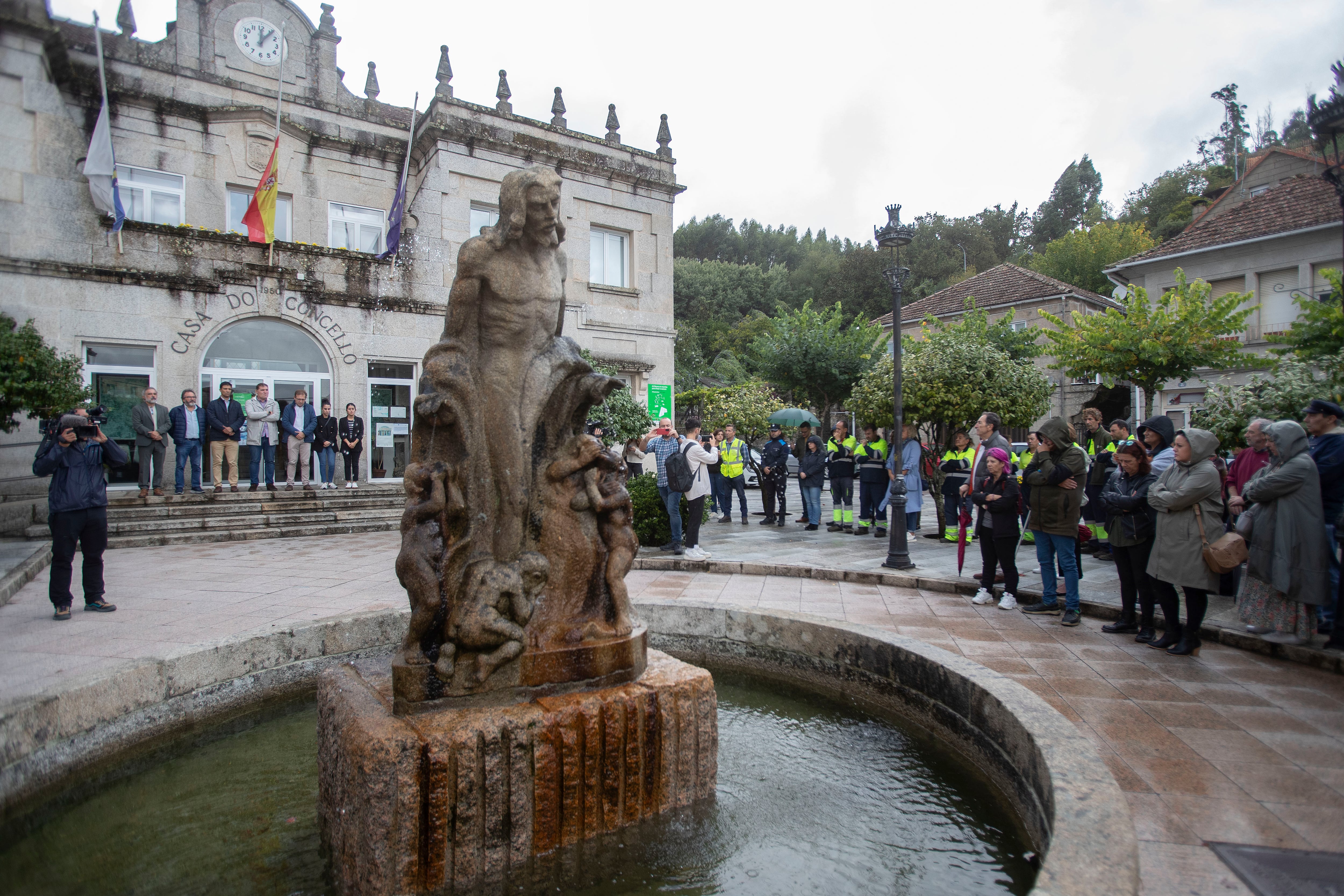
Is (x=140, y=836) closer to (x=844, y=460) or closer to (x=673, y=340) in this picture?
(x=844, y=460)

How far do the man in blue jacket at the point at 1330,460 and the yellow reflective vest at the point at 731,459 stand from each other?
29.2ft

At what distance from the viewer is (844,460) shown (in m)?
13.0

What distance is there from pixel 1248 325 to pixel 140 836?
6057mm

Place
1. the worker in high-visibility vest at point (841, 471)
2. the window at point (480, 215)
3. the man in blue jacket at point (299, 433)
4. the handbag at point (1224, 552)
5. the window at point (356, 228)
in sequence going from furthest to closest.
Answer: the window at point (480, 215)
the window at point (356, 228)
the man in blue jacket at point (299, 433)
the worker in high-visibility vest at point (841, 471)
the handbag at point (1224, 552)

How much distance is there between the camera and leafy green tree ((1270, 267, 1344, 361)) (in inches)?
99.2

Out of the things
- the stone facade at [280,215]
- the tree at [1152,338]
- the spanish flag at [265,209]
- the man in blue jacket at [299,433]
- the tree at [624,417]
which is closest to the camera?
the stone facade at [280,215]

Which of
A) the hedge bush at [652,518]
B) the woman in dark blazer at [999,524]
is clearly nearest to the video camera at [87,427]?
the hedge bush at [652,518]

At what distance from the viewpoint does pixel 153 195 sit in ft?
52.1

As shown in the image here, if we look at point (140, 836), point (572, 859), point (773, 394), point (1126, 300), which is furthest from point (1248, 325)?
point (773, 394)

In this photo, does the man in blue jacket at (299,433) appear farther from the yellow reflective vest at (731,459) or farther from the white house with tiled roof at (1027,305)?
the white house with tiled roof at (1027,305)

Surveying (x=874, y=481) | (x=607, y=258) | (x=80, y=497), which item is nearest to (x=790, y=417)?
(x=874, y=481)

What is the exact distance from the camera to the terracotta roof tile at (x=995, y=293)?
33.3 metres

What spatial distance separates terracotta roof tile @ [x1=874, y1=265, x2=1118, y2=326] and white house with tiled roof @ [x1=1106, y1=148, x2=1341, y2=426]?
94.4 feet

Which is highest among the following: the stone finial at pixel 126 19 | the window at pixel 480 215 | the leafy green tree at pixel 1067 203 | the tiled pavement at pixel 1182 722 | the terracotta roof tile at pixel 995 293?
the leafy green tree at pixel 1067 203
